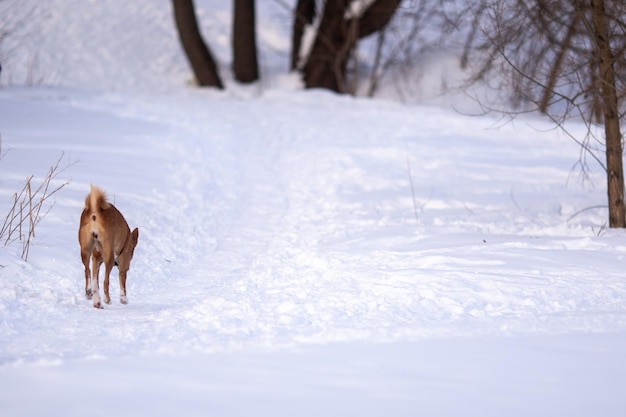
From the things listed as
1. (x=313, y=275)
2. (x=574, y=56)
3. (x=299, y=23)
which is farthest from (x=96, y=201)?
(x=299, y=23)

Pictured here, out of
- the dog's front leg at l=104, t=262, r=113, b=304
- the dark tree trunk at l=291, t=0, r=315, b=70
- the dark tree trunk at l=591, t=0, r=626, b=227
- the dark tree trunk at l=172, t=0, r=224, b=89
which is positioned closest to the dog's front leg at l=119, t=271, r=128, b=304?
the dog's front leg at l=104, t=262, r=113, b=304

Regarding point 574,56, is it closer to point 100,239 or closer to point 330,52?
point 100,239

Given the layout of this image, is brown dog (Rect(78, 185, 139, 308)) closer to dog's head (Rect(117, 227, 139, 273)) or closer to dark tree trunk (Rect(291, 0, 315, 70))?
dog's head (Rect(117, 227, 139, 273))

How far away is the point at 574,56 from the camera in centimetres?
908

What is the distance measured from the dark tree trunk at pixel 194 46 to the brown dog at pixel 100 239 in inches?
676

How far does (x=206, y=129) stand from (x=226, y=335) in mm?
11207

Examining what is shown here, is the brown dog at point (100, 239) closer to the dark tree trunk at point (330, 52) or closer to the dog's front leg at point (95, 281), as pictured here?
the dog's front leg at point (95, 281)

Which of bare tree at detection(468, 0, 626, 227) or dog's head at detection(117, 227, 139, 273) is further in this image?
bare tree at detection(468, 0, 626, 227)

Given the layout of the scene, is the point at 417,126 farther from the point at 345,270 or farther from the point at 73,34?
the point at 73,34

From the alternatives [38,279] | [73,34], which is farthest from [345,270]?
[73,34]

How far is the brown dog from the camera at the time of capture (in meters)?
5.92

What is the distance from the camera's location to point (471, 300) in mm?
6320

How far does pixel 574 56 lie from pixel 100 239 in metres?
6.09

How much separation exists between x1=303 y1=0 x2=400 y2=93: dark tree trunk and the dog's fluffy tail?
54.1ft
